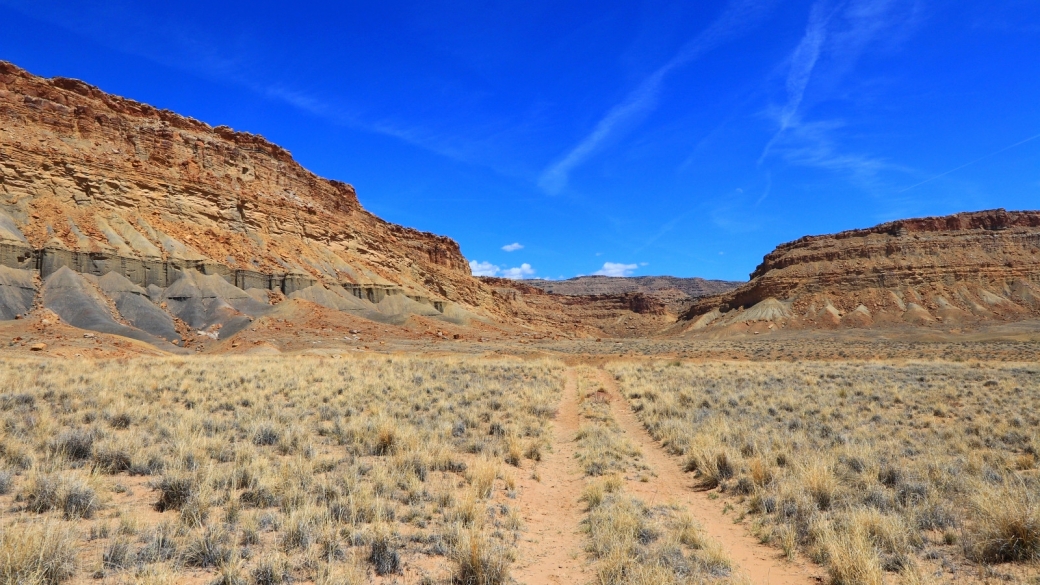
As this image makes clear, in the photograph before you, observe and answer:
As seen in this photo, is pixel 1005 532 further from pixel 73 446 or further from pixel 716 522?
pixel 73 446

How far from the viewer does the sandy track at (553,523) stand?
473 centimetres

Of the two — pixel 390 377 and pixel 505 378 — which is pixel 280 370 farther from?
pixel 505 378

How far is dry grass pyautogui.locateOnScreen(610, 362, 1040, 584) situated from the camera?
4613mm

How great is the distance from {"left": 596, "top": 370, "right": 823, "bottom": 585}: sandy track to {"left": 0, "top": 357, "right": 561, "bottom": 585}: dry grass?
6.67ft

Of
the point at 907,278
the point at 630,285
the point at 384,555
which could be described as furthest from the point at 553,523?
the point at 630,285

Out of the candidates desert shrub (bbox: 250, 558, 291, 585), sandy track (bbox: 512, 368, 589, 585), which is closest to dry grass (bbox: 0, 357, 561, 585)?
desert shrub (bbox: 250, 558, 291, 585)

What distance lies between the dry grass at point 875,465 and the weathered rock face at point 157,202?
137 feet

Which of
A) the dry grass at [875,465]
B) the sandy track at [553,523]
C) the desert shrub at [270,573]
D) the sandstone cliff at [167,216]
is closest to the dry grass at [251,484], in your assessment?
the desert shrub at [270,573]

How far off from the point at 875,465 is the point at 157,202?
54749 mm

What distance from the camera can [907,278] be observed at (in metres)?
73.6

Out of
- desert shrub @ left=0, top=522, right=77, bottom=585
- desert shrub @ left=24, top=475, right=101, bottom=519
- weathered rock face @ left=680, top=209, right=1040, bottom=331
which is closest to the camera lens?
desert shrub @ left=0, top=522, right=77, bottom=585

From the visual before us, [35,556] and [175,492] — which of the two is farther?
[175,492]

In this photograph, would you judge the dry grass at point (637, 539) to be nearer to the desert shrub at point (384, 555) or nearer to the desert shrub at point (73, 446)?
the desert shrub at point (384, 555)

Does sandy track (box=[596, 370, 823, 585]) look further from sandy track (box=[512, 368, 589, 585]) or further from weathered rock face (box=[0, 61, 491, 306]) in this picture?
weathered rock face (box=[0, 61, 491, 306])
